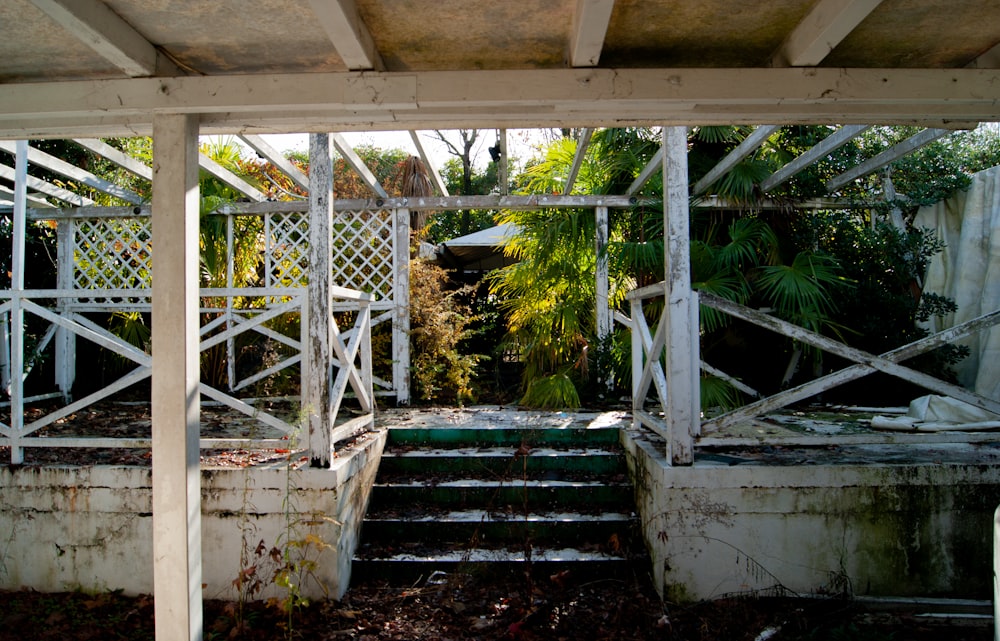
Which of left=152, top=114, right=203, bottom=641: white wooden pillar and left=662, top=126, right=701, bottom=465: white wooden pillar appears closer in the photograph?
left=152, top=114, right=203, bottom=641: white wooden pillar

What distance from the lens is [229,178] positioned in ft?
20.6

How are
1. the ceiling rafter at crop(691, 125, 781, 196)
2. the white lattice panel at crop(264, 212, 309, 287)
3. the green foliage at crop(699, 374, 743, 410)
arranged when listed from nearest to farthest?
the ceiling rafter at crop(691, 125, 781, 196), the green foliage at crop(699, 374, 743, 410), the white lattice panel at crop(264, 212, 309, 287)

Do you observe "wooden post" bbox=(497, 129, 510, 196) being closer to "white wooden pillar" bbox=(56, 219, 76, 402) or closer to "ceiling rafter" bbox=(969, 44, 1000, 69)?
"ceiling rafter" bbox=(969, 44, 1000, 69)

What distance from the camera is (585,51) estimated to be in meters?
2.26

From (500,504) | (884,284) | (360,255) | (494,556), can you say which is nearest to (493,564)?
(494,556)

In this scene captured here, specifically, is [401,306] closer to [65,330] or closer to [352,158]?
[352,158]

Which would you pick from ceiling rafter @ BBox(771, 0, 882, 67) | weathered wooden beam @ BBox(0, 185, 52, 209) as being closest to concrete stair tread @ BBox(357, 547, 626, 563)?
ceiling rafter @ BBox(771, 0, 882, 67)

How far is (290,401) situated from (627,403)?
3193mm

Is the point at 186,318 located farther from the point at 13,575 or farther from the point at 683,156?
the point at 683,156

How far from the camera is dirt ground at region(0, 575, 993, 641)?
304 centimetres

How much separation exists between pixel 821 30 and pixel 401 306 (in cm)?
497

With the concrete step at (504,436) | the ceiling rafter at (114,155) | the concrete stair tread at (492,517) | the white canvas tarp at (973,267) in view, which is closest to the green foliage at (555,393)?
the concrete step at (504,436)

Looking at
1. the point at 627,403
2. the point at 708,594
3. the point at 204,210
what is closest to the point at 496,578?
the point at 708,594

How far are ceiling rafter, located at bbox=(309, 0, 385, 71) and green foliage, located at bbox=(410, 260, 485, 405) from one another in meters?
4.31
